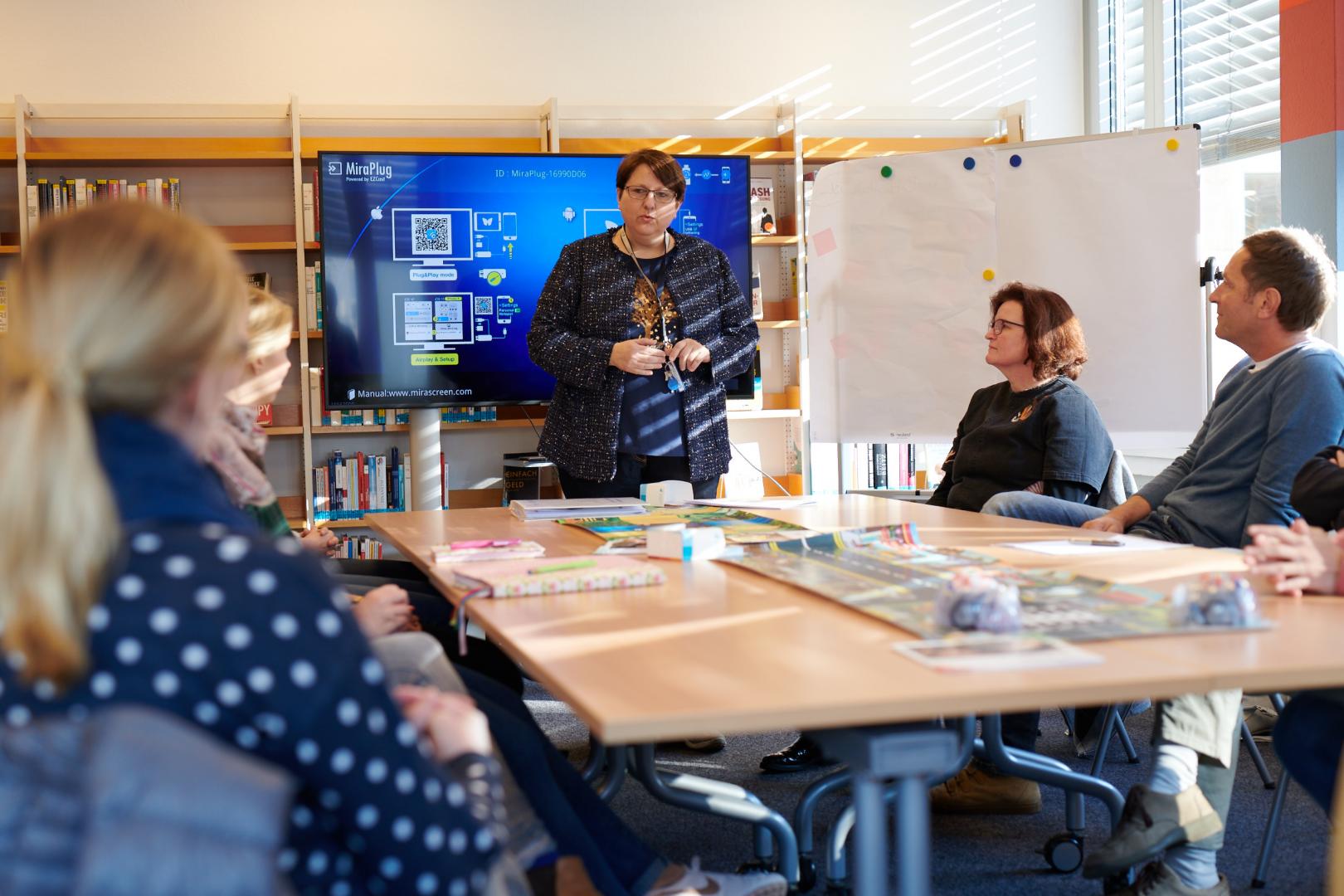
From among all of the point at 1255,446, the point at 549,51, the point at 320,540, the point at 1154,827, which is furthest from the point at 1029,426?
the point at 549,51

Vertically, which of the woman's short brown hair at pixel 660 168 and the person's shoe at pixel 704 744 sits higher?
the woman's short brown hair at pixel 660 168

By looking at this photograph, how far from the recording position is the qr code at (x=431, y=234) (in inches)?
183

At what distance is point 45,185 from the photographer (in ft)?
15.4

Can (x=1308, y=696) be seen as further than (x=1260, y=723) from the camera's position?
No

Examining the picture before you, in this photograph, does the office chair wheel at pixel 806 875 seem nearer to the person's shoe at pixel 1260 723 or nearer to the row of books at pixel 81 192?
the person's shoe at pixel 1260 723

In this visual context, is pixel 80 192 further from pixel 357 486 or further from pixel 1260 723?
pixel 1260 723

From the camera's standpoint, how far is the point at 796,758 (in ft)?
9.52

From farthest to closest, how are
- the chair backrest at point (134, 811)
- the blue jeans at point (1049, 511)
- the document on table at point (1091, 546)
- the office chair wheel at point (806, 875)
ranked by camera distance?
1. the blue jeans at point (1049, 511)
2. the office chair wheel at point (806, 875)
3. the document on table at point (1091, 546)
4. the chair backrest at point (134, 811)

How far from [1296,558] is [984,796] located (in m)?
1.16

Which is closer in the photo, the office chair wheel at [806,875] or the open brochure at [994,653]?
the open brochure at [994,653]

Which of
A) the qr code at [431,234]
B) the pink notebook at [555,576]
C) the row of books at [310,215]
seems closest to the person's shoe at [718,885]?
the pink notebook at [555,576]

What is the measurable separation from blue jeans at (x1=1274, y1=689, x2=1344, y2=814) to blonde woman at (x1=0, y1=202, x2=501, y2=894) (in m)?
1.11

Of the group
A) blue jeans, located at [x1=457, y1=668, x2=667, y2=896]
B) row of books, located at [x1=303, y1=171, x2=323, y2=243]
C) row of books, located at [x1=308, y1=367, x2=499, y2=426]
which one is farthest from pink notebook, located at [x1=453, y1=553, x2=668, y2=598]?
row of books, located at [x1=303, y1=171, x2=323, y2=243]

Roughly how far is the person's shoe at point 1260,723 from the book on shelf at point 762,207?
113 inches
